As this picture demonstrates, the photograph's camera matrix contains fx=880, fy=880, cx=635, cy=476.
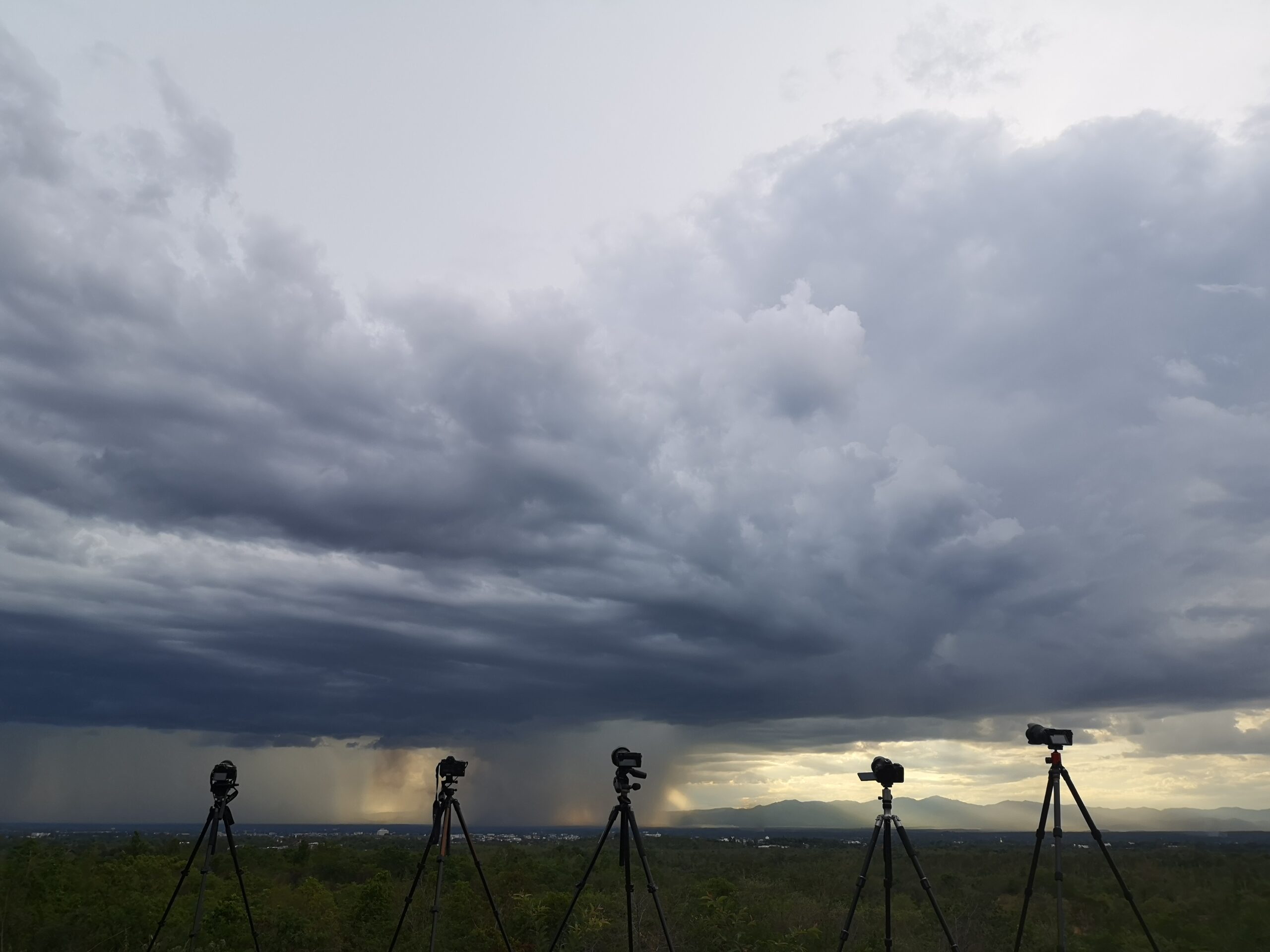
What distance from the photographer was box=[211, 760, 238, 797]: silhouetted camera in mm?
10188

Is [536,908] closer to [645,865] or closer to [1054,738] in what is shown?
[645,865]

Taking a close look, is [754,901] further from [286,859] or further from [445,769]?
[286,859]

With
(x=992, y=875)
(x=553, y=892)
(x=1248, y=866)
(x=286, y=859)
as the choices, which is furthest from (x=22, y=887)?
(x=1248, y=866)

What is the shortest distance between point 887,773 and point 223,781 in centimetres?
755

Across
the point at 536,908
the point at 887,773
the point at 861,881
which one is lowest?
the point at 536,908

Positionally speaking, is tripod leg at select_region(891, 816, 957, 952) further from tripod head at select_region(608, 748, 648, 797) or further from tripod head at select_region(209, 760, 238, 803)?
tripod head at select_region(209, 760, 238, 803)

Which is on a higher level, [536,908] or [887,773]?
[887,773]

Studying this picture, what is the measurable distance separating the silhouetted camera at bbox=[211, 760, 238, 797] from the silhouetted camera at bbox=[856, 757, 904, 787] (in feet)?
24.2

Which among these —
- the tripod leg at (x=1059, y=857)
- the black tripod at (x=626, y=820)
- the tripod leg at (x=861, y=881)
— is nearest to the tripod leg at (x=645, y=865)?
the black tripod at (x=626, y=820)

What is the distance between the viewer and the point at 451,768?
1108cm

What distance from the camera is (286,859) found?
26297 millimetres

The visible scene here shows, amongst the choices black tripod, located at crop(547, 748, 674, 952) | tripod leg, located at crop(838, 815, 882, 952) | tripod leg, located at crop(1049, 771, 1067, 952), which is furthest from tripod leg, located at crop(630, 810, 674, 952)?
Answer: tripod leg, located at crop(1049, 771, 1067, 952)

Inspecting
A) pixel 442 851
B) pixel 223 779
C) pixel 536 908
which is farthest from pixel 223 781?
pixel 536 908

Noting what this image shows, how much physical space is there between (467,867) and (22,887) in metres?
10.2
